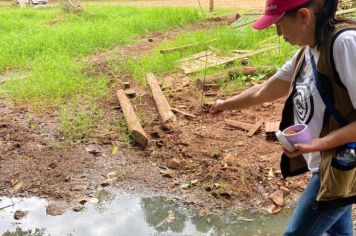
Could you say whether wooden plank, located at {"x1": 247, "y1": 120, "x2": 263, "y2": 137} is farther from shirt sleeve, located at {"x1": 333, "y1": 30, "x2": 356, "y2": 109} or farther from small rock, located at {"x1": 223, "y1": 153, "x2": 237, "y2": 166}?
shirt sleeve, located at {"x1": 333, "y1": 30, "x2": 356, "y2": 109}

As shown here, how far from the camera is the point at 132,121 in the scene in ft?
16.9

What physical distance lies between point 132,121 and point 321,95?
3.56 metres

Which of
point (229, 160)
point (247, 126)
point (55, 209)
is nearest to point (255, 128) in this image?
point (247, 126)

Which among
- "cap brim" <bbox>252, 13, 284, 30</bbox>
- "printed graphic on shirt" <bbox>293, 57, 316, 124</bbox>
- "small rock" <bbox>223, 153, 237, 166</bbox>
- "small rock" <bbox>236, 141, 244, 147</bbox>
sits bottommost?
"small rock" <bbox>236, 141, 244, 147</bbox>

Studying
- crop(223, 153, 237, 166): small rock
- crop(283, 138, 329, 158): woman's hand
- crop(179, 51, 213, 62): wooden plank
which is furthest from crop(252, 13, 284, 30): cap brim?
crop(179, 51, 213, 62): wooden plank

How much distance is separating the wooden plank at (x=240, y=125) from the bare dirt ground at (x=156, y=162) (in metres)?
0.10

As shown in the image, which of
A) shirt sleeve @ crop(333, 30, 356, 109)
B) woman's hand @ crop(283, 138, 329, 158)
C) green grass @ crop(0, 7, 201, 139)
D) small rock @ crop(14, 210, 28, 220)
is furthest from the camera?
green grass @ crop(0, 7, 201, 139)

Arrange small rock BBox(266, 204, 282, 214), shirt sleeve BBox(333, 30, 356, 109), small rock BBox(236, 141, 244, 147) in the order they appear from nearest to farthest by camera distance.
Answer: shirt sleeve BBox(333, 30, 356, 109)
small rock BBox(266, 204, 282, 214)
small rock BBox(236, 141, 244, 147)

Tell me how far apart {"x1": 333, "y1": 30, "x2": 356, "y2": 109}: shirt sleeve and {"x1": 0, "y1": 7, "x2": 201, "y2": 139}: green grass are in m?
4.03

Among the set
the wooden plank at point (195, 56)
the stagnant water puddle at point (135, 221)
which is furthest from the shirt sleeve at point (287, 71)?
the wooden plank at point (195, 56)

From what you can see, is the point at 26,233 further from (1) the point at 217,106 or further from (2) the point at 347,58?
(2) the point at 347,58

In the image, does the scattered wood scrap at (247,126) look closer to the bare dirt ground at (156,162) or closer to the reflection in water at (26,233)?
the bare dirt ground at (156,162)

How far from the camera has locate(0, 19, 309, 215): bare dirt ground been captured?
3.97m

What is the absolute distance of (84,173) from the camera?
14.5ft
